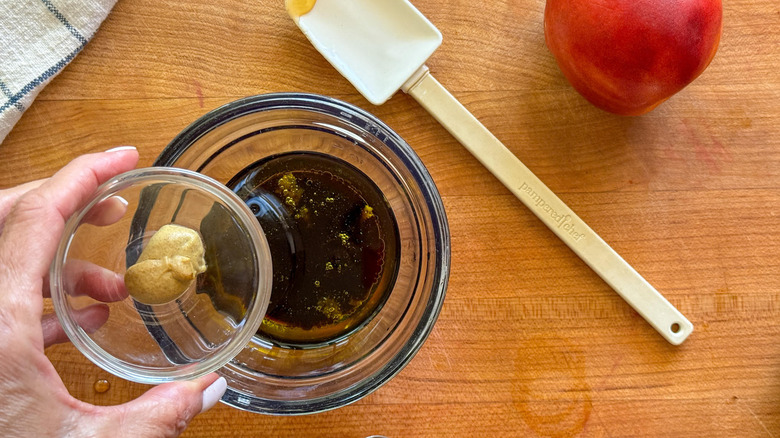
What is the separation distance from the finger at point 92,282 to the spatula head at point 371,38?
35 centimetres

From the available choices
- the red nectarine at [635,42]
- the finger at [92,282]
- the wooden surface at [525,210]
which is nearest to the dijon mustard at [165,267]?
the finger at [92,282]

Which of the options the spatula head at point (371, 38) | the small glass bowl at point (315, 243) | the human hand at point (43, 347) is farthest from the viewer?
the spatula head at point (371, 38)

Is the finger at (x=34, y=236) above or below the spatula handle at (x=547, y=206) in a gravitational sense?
above

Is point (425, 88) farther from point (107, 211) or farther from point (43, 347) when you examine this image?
point (43, 347)

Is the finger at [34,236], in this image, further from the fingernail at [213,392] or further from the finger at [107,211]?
the fingernail at [213,392]

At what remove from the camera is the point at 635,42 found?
645 mm

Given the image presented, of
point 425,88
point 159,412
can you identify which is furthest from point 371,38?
point 159,412

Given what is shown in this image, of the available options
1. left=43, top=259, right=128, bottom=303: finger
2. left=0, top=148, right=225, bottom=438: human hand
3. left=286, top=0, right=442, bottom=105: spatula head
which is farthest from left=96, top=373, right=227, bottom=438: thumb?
left=286, top=0, right=442, bottom=105: spatula head

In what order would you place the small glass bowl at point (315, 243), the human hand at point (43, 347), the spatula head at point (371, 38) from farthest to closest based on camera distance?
the spatula head at point (371, 38) → the small glass bowl at point (315, 243) → the human hand at point (43, 347)

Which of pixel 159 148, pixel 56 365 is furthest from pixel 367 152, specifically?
pixel 56 365

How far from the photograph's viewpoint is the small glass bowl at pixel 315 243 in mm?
603

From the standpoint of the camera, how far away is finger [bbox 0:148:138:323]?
479mm

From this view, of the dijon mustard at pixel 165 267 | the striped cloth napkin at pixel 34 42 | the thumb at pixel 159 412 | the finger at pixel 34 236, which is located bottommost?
the thumb at pixel 159 412

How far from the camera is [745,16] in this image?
2.45 ft
